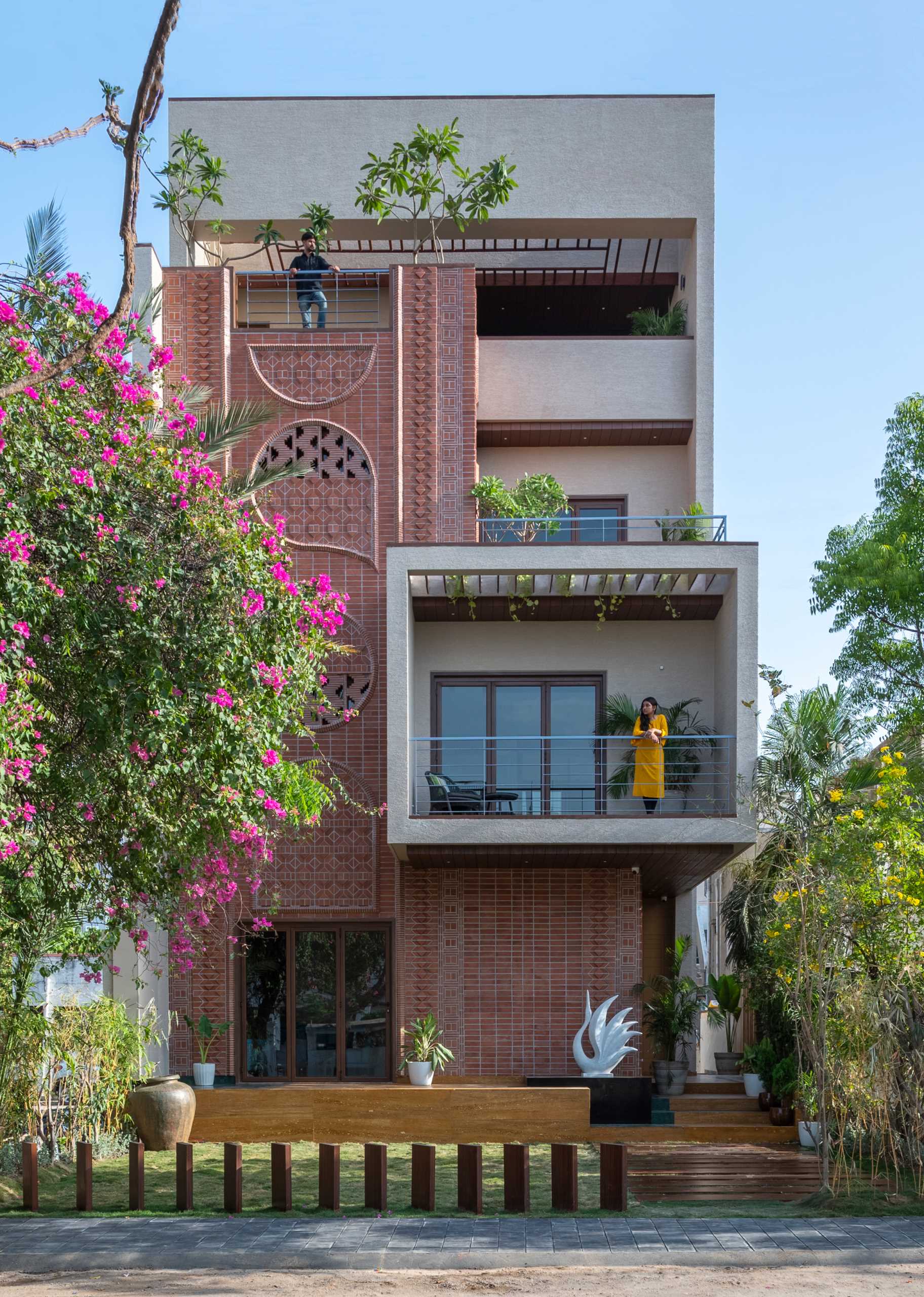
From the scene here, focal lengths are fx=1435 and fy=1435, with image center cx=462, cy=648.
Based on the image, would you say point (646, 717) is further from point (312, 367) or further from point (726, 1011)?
point (312, 367)

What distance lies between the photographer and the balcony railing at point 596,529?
18.2 m

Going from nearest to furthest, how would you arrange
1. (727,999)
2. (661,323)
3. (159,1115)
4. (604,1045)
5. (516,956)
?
(159,1115), (604,1045), (516,956), (727,999), (661,323)

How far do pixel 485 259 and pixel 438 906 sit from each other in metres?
9.98

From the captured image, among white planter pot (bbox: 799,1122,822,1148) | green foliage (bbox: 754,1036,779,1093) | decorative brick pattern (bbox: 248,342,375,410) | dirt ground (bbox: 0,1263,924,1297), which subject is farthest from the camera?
decorative brick pattern (bbox: 248,342,375,410)

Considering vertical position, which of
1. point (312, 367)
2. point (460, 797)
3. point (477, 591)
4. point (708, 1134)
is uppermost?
point (312, 367)

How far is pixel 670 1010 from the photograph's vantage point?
18203mm

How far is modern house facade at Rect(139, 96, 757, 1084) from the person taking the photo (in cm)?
1730

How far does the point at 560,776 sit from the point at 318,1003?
4.25 metres

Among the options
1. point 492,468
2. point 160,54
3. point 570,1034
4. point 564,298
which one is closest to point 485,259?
point 564,298

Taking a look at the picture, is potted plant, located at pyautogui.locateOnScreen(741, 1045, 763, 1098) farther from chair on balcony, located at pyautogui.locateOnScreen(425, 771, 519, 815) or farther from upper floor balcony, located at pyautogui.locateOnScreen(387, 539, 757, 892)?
chair on balcony, located at pyautogui.locateOnScreen(425, 771, 519, 815)

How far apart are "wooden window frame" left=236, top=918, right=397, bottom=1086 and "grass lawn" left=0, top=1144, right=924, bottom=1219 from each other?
259 cm

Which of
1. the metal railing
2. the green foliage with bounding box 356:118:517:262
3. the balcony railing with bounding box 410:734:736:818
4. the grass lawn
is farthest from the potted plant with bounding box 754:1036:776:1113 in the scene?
the green foliage with bounding box 356:118:517:262

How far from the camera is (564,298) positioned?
22.9m

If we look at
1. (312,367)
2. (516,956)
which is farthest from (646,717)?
(312,367)
